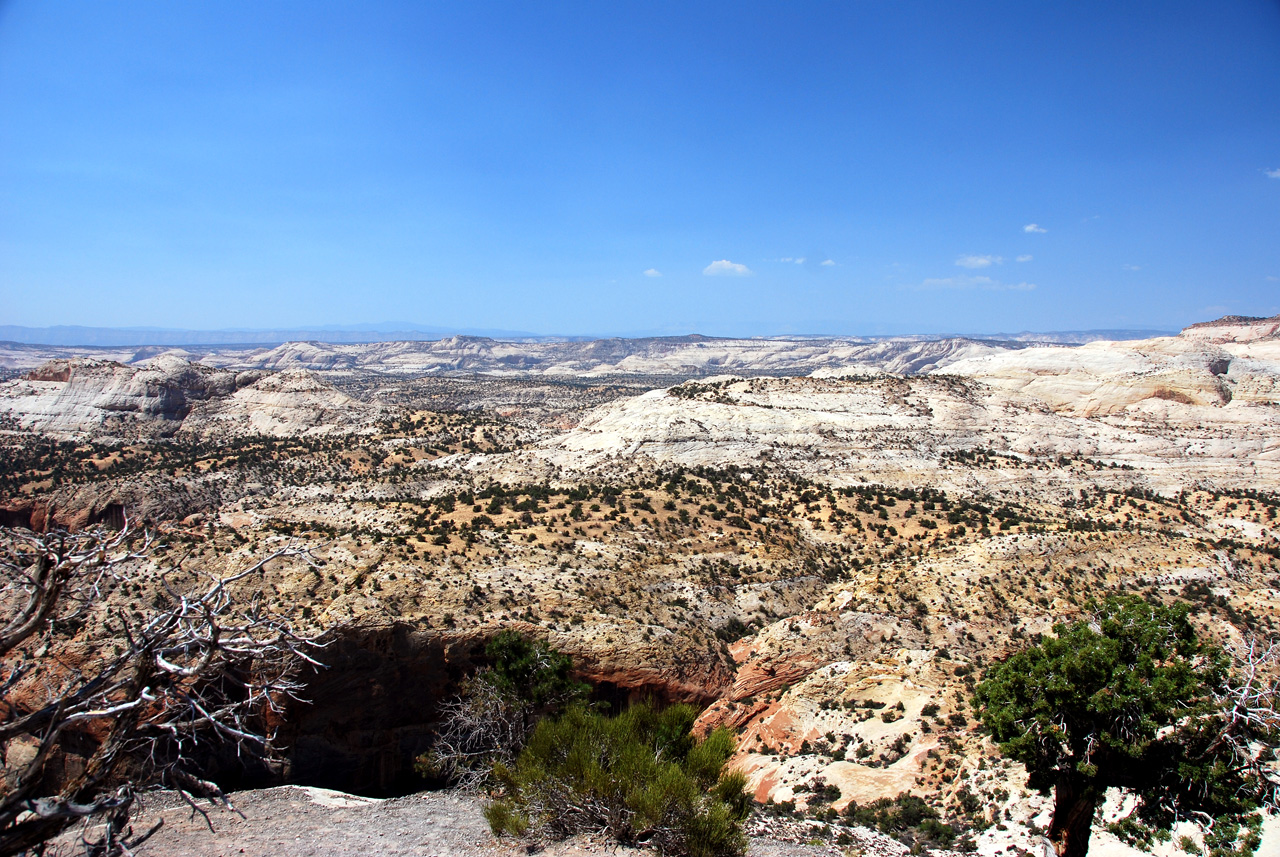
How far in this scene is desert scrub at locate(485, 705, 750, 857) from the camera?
36.2 ft

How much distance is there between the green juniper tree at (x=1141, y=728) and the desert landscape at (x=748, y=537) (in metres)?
2.18

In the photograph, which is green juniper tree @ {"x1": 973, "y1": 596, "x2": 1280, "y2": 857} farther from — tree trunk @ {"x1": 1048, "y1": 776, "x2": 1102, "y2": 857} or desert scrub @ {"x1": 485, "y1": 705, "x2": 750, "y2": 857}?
desert scrub @ {"x1": 485, "y1": 705, "x2": 750, "y2": 857}

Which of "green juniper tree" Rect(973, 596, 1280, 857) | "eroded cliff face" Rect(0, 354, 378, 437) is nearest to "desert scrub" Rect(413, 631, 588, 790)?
"green juniper tree" Rect(973, 596, 1280, 857)

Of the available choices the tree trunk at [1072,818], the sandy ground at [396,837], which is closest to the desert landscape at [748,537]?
the sandy ground at [396,837]

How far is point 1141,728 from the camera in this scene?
10.2 m

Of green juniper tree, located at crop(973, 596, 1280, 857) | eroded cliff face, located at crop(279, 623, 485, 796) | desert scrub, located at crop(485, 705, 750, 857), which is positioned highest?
green juniper tree, located at crop(973, 596, 1280, 857)

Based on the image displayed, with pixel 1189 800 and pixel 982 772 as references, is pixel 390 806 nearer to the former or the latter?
pixel 982 772

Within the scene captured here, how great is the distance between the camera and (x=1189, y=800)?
10.4m

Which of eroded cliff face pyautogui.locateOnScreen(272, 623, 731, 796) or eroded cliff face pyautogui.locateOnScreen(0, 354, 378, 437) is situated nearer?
eroded cliff face pyautogui.locateOnScreen(272, 623, 731, 796)

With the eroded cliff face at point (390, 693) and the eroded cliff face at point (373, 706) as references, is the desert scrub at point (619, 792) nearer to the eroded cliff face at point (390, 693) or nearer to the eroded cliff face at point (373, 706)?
the eroded cliff face at point (390, 693)

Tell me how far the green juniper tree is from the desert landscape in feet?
7.15

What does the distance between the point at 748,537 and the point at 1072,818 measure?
20.1 meters

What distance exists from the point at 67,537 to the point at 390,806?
12.1 metres

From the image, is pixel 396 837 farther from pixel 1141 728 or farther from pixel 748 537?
pixel 748 537
